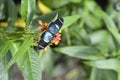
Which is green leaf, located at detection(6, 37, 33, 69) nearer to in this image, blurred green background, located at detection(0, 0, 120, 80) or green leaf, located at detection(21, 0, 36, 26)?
blurred green background, located at detection(0, 0, 120, 80)

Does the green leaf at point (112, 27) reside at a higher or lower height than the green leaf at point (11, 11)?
lower

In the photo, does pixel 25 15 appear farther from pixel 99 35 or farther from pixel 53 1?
pixel 99 35

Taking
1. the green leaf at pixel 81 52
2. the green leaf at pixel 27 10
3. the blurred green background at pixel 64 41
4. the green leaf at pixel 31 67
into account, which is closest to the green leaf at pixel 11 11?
the blurred green background at pixel 64 41

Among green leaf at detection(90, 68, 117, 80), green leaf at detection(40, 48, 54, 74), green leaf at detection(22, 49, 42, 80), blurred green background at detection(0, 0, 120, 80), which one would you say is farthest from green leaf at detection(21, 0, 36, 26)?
green leaf at detection(40, 48, 54, 74)

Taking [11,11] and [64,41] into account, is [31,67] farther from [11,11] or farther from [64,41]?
[64,41]

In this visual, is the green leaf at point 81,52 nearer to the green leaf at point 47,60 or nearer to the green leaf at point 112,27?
the green leaf at point 112,27

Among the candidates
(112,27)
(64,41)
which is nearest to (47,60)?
(64,41)

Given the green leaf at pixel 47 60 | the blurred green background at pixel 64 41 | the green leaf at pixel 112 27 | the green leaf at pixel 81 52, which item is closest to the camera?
the blurred green background at pixel 64 41
